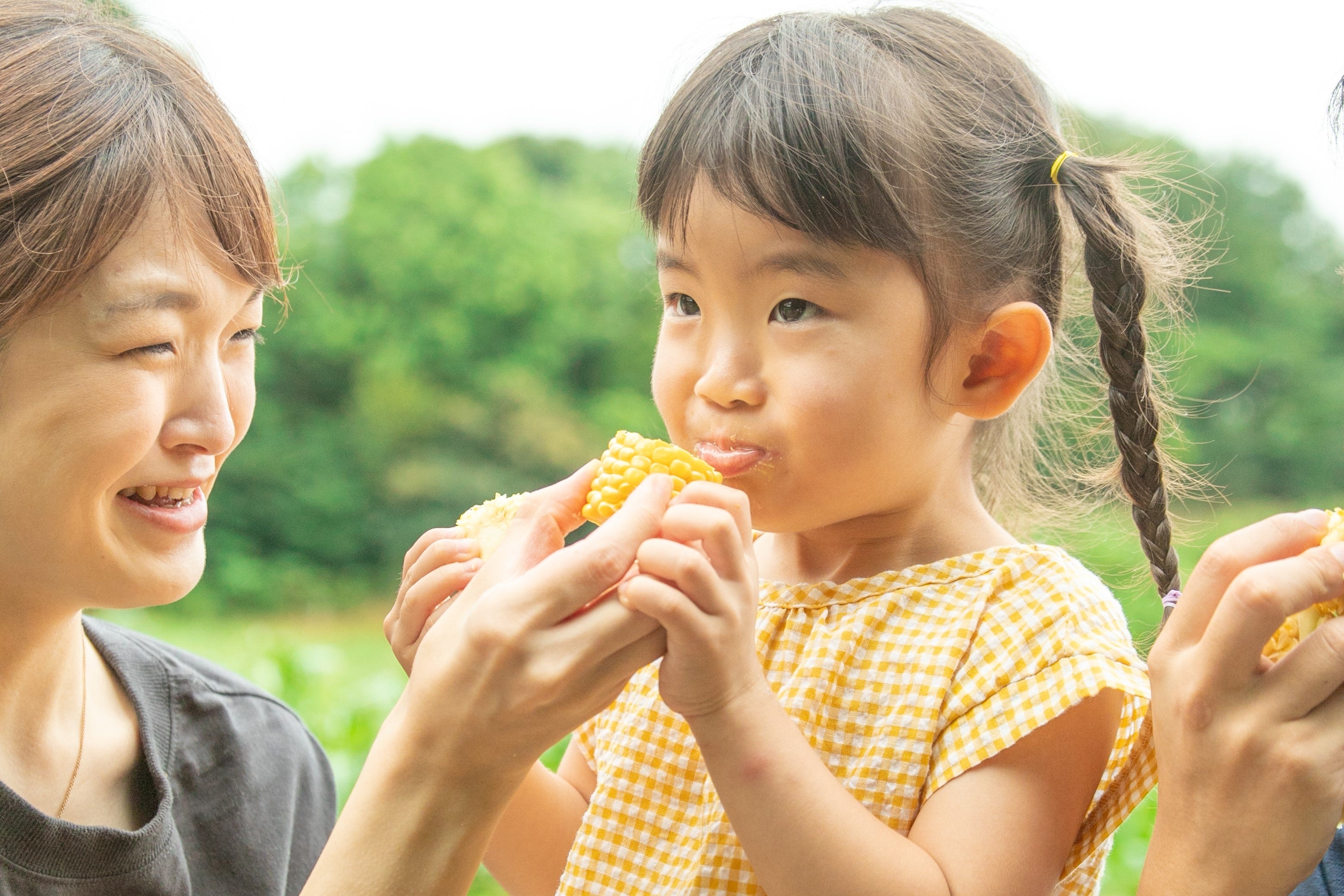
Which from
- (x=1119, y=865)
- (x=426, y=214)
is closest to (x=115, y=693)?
(x=1119, y=865)

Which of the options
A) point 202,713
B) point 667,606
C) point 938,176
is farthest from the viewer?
point 202,713

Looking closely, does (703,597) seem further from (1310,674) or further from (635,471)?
(1310,674)

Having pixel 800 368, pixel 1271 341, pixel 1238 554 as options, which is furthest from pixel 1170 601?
pixel 1271 341

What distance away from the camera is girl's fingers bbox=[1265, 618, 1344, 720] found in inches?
48.3

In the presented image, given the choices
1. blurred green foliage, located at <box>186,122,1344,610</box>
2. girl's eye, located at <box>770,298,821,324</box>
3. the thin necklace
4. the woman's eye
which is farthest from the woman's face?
blurred green foliage, located at <box>186,122,1344,610</box>

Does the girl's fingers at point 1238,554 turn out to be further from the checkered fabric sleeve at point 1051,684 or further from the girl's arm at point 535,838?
the girl's arm at point 535,838

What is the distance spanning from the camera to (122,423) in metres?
1.61

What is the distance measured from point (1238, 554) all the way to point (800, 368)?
57 cm

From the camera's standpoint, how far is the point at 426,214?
793cm

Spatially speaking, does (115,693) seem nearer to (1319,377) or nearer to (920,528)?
(920,528)

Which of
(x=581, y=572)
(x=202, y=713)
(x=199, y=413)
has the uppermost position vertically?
(x=199, y=413)

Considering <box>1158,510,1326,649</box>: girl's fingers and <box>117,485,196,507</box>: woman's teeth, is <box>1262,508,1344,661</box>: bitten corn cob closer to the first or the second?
<box>1158,510,1326,649</box>: girl's fingers

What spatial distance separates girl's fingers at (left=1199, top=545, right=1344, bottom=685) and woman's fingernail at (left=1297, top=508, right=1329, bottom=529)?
76 millimetres

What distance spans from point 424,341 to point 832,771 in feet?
21.5
